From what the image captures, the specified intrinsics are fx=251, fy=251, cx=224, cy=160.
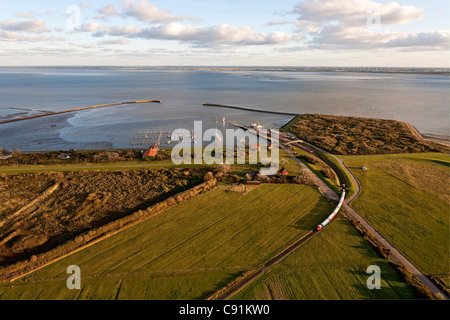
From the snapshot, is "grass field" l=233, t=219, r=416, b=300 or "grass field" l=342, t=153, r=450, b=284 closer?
"grass field" l=233, t=219, r=416, b=300

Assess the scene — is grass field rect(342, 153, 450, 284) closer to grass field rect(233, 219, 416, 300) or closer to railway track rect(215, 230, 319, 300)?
grass field rect(233, 219, 416, 300)

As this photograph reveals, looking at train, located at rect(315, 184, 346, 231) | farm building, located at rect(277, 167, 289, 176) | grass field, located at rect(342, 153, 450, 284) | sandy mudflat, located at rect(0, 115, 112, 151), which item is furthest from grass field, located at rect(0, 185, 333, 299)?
sandy mudflat, located at rect(0, 115, 112, 151)

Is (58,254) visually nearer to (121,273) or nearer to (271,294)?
(121,273)

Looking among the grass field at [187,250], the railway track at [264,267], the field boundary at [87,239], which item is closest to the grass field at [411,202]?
the grass field at [187,250]

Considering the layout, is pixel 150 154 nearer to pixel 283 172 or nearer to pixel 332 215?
pixel 283 172

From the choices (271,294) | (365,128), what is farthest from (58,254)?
(365,128)

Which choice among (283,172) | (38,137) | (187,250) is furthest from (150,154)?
(38,137)

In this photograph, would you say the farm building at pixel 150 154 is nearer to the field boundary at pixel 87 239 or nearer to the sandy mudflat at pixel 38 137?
the sandy mudflat at pixel 38 137
